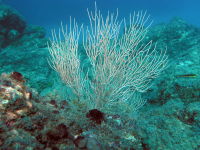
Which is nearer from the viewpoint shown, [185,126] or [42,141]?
[42,141]

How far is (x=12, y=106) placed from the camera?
1.66 metres

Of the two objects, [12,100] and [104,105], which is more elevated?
[12,100]

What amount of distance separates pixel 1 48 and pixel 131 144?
43.4 feet

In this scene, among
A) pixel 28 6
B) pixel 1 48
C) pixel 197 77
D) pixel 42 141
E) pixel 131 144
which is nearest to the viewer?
pixel 42 141

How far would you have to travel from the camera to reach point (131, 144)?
203cm

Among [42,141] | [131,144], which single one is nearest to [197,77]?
[131,144]

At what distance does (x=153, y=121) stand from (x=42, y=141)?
8.27 ft

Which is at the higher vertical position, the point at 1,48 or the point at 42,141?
the point at 1,48

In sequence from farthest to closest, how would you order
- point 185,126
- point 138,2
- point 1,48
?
point 138,2 < point 1,48 < point 185,126

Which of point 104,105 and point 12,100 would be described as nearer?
point 12,100

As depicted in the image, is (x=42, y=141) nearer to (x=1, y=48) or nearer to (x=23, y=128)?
(x=23, y=128)

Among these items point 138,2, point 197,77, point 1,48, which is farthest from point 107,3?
point 197,77

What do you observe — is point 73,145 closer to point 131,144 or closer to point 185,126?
point 131,144

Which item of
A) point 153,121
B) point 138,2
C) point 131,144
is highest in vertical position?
point 138,2
